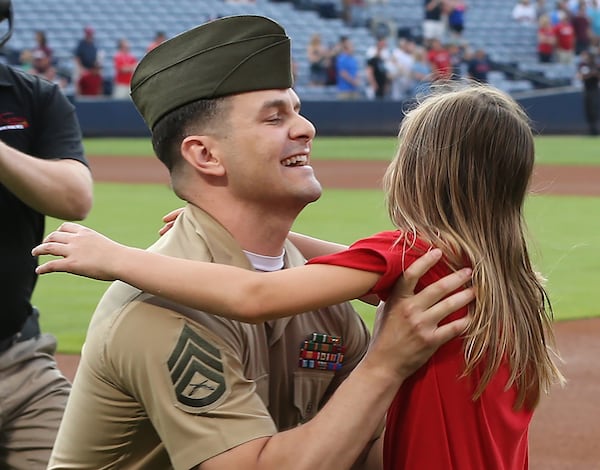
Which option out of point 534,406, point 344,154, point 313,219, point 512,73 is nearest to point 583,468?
point 534,406

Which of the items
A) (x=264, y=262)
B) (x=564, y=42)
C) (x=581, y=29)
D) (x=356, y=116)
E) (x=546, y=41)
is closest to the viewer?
(x=264, y=262)

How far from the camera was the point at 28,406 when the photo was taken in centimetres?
430

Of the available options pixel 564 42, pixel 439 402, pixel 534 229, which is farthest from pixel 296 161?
pixel 564 42

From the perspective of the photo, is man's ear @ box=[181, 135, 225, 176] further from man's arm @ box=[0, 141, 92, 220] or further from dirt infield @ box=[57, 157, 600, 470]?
man's arm @ box=[0, 141, 92, 220]

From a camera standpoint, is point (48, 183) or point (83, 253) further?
point (48, 183)

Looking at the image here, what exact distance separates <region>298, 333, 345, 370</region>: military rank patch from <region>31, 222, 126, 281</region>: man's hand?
48 centimetres

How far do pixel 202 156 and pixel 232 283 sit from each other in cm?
35

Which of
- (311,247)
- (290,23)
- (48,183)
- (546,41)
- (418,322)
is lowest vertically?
(546,41)

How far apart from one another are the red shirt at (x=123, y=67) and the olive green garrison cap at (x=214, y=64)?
27.0m

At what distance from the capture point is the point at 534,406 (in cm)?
284

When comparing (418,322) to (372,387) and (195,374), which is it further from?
(195,374)

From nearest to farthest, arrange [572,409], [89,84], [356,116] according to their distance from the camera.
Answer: [572,409]
[89,84]
[356,116]

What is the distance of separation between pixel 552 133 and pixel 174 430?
1266 inches

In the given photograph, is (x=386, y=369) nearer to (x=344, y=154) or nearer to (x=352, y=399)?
(x=352, y=399)
